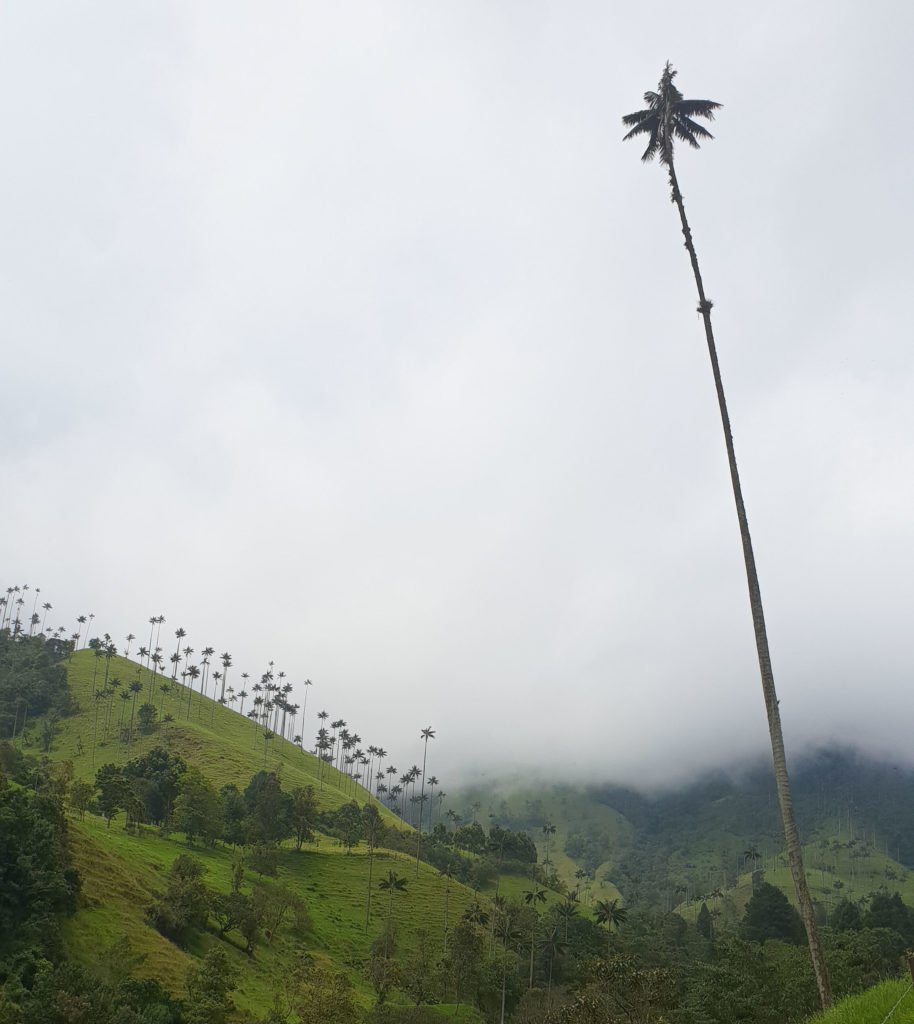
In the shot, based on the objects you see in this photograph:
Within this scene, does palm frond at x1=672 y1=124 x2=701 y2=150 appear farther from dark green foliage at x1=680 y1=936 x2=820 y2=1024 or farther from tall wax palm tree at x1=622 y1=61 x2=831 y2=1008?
dark green foliage at x1=680 y1=936 x2=820 y2=1024

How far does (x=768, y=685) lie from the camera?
2450 centimetres

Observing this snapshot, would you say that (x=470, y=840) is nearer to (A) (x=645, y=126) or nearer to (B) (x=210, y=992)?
(B) (x=210, y=992)

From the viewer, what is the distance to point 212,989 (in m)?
53.9

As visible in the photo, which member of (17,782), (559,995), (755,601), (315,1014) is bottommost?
(559,995)

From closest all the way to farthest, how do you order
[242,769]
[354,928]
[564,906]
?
[354,928] < [564,906] < [242,769]

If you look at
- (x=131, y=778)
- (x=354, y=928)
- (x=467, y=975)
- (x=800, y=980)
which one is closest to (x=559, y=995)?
(x=467, y=975)

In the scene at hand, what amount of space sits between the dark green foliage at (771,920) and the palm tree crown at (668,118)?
125 meters

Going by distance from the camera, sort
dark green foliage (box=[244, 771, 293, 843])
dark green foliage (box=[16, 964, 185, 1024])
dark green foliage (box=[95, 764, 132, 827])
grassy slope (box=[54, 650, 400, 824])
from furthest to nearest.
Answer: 1. grassy slope (box=[54, 650, 400, 824])
2. dark green foliage (box=[244, 771, 293, 843])
3. dark green foliage (box=[95, 764, 132, 827])
4. dark green foliage (box=[16, 964, 185, 1024])

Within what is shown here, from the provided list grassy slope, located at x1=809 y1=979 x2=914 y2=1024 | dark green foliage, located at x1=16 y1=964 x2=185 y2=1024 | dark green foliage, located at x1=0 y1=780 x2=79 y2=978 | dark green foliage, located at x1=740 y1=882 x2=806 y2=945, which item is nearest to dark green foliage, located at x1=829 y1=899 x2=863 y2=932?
dark green foliage, located at x1=740 y1=882 x2=806 y2=945

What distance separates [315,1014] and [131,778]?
79892mm

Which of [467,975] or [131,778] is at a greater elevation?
[131,778]

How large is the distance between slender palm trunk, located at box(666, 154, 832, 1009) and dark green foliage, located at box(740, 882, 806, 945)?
369ft

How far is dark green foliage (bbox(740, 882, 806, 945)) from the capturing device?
120 metres

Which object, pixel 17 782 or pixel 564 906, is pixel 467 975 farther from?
pixel 17 782
